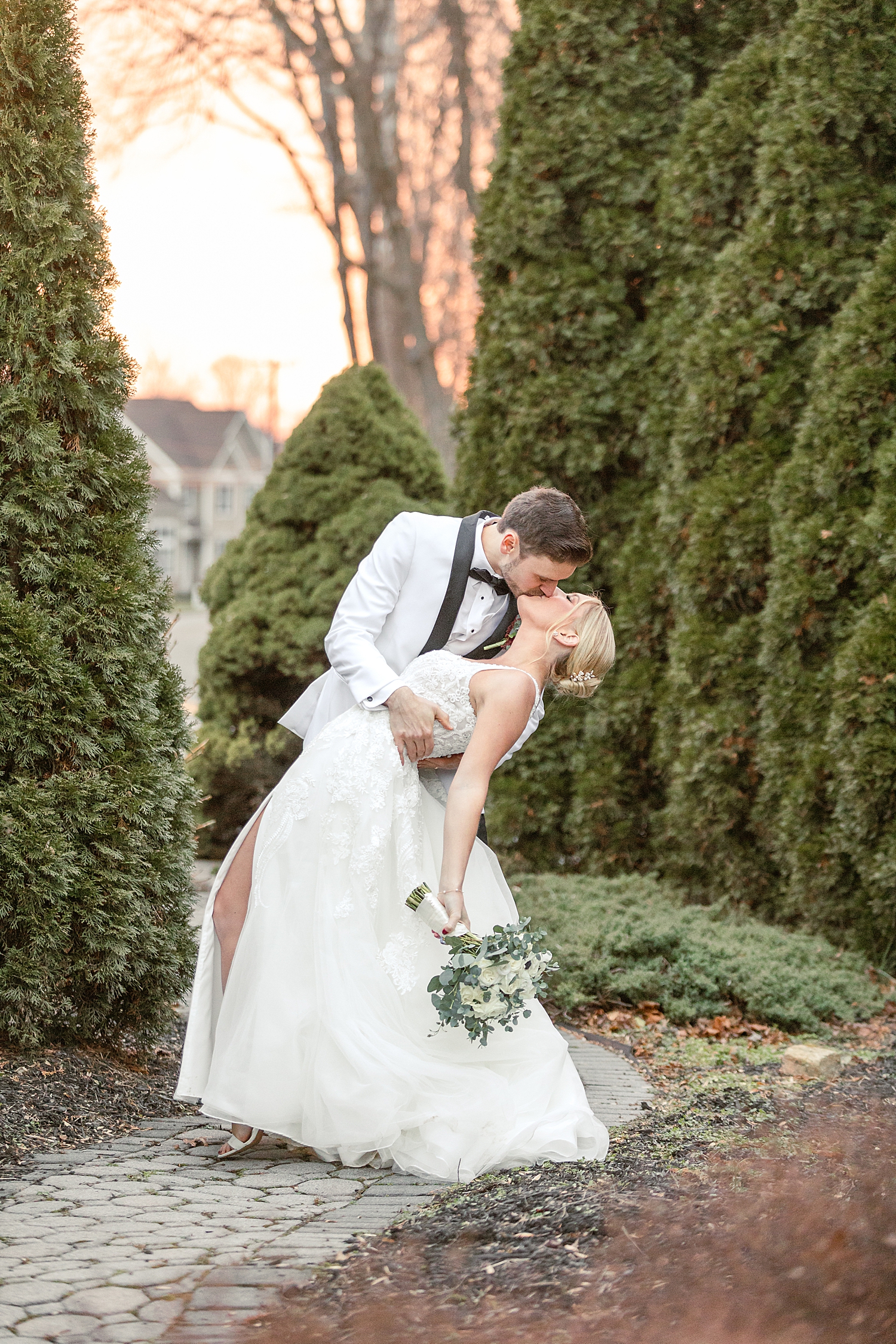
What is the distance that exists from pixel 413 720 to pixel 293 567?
17.2 feet

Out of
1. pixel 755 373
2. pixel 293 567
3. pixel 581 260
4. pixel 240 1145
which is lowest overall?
pixel 240 1145

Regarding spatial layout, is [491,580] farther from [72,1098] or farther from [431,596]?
[72,1098]

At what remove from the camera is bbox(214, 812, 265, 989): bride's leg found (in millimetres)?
3957

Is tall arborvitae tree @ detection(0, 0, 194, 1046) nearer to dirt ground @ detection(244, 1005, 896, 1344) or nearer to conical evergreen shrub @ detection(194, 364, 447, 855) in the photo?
dirt ground @ detection(244, 1005, 896, 1344)

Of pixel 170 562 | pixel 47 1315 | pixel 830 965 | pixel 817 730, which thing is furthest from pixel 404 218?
pixel 170 562

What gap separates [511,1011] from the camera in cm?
360

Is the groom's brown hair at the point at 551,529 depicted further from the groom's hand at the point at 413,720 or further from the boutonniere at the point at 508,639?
the groom's hand at the point at 413,720

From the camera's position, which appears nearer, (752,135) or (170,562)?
(752,135)

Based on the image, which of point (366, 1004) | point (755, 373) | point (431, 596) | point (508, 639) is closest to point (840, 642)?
point (755, 373)

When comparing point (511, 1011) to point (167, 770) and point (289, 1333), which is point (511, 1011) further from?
point (167, 770)

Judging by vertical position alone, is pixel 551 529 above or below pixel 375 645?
above

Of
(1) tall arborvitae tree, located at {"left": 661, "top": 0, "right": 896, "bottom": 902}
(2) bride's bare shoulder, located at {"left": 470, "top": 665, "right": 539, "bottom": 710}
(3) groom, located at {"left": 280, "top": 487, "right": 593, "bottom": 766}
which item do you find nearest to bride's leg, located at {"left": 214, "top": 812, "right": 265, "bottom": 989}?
(3) groom, located at {"left": 280, "top": 487, "right": 593, "bottom": 766}

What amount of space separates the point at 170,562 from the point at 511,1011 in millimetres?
61389

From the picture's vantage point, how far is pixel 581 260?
8.16 meters
